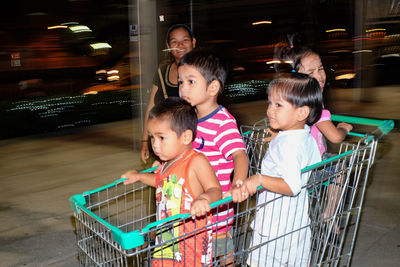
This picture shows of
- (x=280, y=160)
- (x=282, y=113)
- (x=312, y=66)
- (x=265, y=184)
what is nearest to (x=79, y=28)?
(x=312, y=66)

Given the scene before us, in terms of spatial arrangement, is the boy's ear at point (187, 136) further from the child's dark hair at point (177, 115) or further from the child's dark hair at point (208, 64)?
the child's dark hair at point (208, 64)

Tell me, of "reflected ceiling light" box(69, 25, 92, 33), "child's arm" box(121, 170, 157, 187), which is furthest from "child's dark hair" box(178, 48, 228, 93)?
"reflected ceiling light" box(69, 25, 92, 33)

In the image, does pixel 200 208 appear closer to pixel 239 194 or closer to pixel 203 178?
pixel 239 194

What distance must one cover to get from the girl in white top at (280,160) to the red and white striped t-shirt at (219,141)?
0.24 m

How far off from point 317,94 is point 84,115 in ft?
30.0

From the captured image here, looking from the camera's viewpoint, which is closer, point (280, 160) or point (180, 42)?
point (280, 160)

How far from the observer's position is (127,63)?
13.9 m

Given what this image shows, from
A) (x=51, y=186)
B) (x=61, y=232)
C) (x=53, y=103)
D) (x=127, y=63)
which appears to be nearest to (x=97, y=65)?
(x=127, y=63)

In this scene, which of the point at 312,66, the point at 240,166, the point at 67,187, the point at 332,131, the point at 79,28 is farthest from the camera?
the point at 79,28

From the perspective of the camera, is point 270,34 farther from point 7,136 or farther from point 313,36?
point 7,136

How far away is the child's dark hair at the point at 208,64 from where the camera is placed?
9.04 ft

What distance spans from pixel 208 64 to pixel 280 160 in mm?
750

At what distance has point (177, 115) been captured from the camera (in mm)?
2416

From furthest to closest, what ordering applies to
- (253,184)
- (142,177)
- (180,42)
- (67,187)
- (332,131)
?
(67,187)
(180,42)
(332,131)
(142,177)
(253,184)
